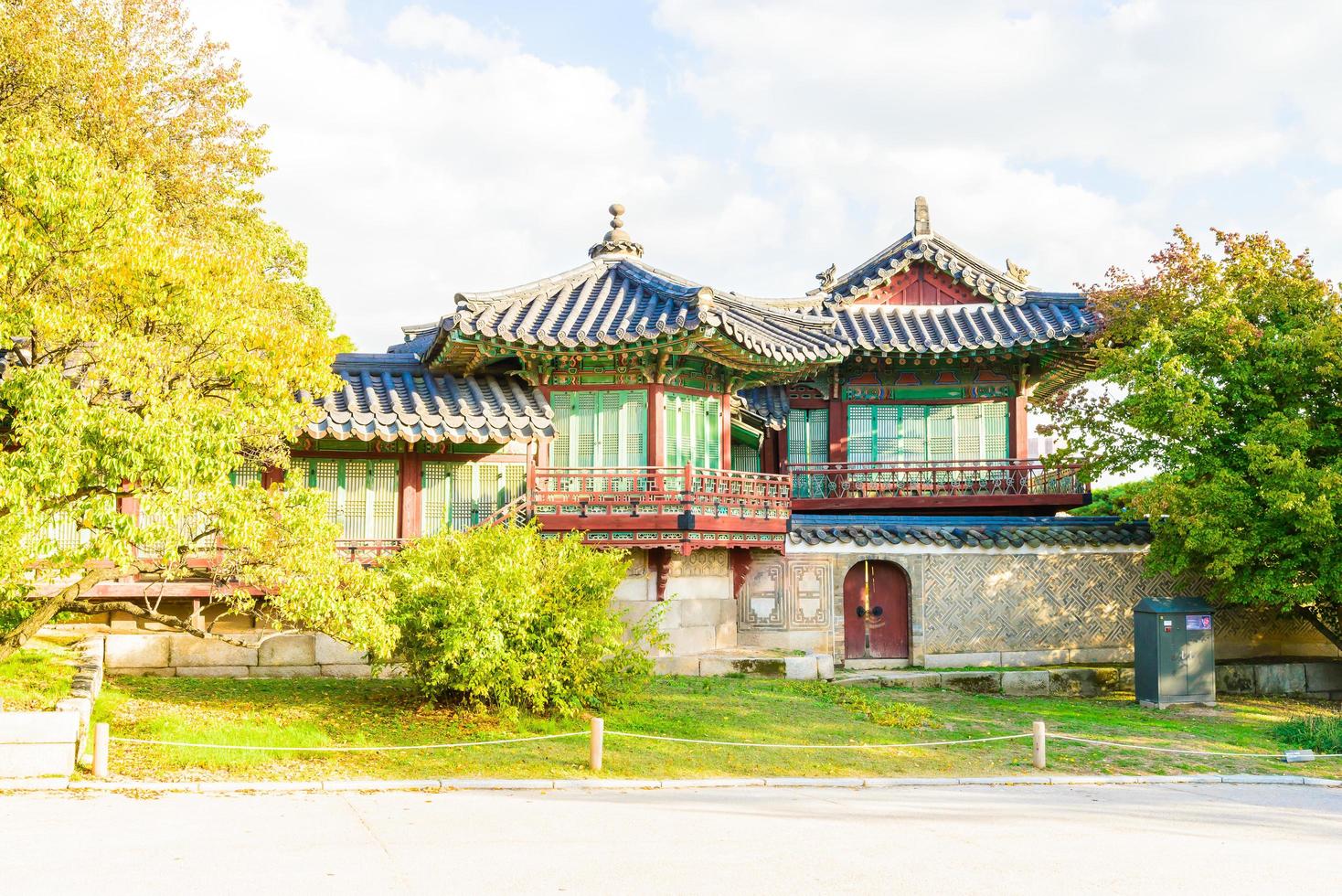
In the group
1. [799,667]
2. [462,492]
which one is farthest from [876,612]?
[462,492]

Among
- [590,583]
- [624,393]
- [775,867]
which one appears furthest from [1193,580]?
[775,867]

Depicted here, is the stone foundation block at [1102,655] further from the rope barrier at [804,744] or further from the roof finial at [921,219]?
the roof finial at [921,219]

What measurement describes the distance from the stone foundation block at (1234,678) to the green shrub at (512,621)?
1182 centimetres

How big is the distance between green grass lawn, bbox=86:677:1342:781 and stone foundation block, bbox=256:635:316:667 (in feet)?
1.67

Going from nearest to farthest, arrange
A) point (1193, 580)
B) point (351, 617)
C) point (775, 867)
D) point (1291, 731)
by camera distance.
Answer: point (775, 867) < point (351, 617) < point (1291, 731) < point (1193, 580)

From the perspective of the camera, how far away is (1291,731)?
54.3 feet

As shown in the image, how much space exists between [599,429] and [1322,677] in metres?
14.4

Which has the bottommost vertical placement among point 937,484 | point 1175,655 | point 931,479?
point 1175,655

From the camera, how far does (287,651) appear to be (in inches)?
693

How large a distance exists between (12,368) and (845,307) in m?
18.5

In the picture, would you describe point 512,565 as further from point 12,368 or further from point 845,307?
point 845,307

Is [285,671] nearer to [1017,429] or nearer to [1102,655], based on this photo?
[1102,655]

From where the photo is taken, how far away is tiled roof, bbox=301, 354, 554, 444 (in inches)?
704

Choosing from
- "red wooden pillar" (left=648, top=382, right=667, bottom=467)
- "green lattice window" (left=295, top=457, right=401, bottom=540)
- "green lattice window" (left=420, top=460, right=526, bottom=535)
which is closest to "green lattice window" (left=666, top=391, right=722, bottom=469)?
"red wooden pillar" (left=648, top=382, right=667, bottom=467)
